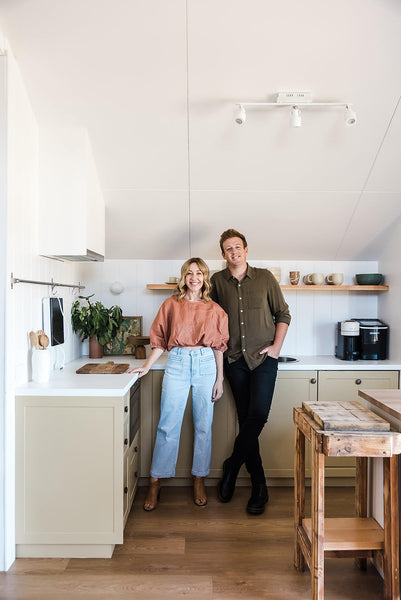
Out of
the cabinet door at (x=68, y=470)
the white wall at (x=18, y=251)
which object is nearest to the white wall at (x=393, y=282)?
the cabinet door at (x=68, y=470)

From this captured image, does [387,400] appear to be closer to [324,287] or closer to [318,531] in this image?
[318,531]

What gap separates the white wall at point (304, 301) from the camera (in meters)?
3.67

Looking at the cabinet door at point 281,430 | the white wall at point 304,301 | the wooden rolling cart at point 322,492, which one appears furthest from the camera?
the white wall at point 304,301

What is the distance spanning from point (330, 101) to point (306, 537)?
228 centimetres

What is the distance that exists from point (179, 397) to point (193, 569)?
911mm

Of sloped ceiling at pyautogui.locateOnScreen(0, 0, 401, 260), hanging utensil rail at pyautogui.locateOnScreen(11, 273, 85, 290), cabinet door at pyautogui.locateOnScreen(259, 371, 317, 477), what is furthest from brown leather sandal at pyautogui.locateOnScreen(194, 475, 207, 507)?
sloped ceiling at pyautogui.locateOnScreen(0, 0, 401, 260)

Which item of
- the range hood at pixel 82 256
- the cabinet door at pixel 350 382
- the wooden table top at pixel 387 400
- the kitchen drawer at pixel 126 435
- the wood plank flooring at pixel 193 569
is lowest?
the wood plank flooring at pixel 193 569

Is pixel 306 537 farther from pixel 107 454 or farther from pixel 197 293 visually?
pixel 197 293

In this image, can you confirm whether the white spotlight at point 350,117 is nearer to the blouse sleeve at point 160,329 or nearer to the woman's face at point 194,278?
the woman's face at point 194,278

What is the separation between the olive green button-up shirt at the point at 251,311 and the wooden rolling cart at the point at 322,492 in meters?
0.91

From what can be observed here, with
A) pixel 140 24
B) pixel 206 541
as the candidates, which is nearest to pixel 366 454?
pixel 206 541

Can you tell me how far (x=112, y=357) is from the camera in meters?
3.46

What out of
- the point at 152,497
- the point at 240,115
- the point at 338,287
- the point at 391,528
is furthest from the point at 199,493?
the point at 240,115

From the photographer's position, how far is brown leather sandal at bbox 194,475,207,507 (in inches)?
110
